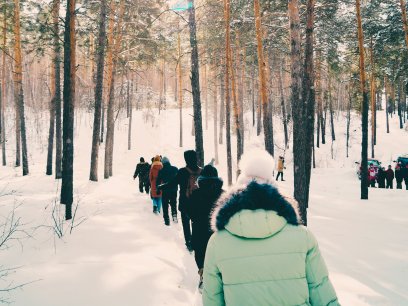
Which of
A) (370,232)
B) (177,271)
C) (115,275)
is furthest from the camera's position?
(370,232)

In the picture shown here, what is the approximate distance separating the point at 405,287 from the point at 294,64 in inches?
216

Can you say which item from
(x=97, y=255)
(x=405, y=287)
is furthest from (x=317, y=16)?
(x=97, y=255)

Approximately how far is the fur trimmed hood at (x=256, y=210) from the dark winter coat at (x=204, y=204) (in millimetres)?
2697

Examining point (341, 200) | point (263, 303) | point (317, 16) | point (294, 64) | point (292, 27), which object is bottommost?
point (341, 200)

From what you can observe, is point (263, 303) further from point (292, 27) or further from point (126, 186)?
point (126, 186)

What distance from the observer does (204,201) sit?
186 inches

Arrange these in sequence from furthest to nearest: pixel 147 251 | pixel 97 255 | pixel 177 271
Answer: pixel 147 251 < pixel 97 255 < pixel 177 271

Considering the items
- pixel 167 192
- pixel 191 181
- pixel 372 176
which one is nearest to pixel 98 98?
pixel 167 192

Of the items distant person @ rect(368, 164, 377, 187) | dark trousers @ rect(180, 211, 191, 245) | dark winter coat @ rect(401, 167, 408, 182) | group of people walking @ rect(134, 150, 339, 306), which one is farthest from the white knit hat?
distant person @ rect(368, 164, 377, 187)

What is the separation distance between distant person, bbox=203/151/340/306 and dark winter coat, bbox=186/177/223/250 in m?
2.71

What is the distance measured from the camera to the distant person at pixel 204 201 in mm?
4676

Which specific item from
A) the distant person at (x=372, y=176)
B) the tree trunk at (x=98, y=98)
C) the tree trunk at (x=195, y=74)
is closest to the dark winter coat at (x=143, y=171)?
the tree trunk at (x=195, y=74)

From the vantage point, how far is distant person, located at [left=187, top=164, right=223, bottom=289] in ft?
15.3

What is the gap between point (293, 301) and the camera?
183cm
